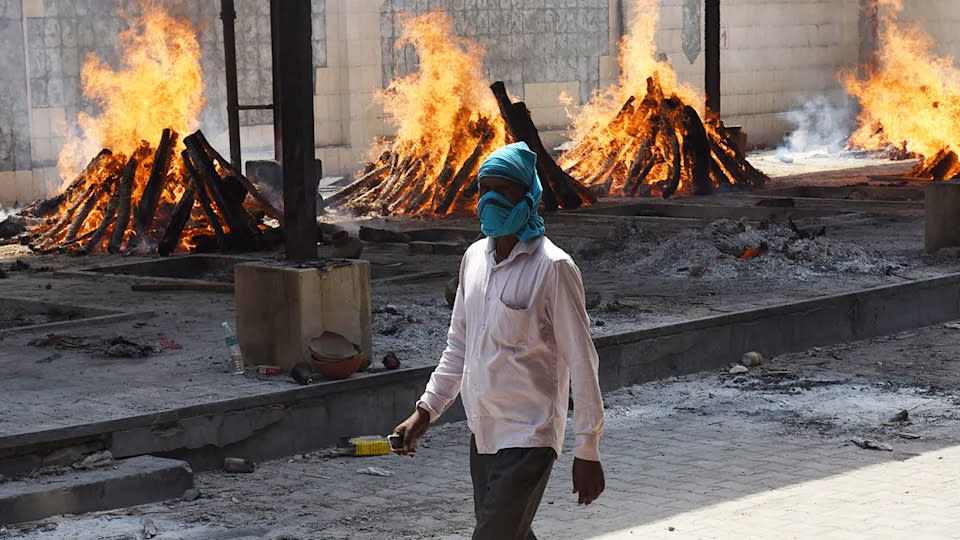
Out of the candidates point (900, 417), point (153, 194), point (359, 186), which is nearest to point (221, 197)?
point (153, 194)

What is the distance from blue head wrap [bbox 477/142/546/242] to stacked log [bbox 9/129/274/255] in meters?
12.6

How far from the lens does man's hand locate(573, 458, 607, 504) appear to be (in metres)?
4.84

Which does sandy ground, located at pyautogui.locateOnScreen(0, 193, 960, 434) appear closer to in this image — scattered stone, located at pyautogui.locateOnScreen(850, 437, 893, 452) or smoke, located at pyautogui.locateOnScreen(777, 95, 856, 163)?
scattered stone, located at pyautogui.locateOnScreen(850, 437, 893, 452)

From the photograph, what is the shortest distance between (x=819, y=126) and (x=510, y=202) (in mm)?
31947

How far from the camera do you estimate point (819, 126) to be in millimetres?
35875

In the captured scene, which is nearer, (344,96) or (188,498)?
(188,498)

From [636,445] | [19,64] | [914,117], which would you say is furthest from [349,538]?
[914,117]

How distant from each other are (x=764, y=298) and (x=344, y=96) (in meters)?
15.2

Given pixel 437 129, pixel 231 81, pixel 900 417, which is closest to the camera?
pixel 900 417

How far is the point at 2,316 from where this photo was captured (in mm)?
13359

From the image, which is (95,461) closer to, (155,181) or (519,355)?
(519,355)

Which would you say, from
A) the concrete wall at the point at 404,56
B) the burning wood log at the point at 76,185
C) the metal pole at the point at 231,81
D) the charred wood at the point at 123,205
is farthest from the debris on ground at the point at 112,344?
the concrete wall at the point at 404,56

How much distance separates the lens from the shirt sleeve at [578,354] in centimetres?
485

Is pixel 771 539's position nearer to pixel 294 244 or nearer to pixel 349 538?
pixel 349 538
